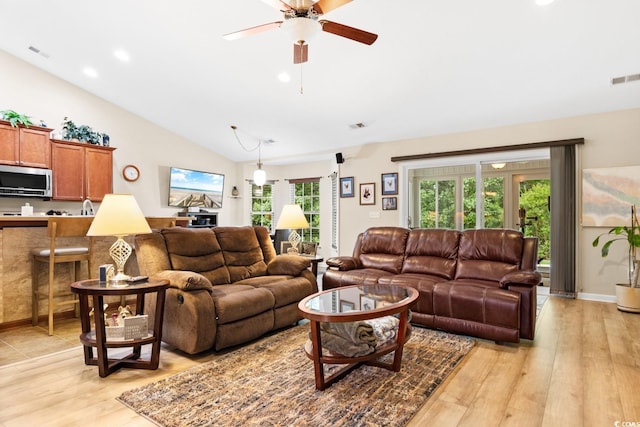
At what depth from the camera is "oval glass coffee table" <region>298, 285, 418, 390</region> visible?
2.26 metres

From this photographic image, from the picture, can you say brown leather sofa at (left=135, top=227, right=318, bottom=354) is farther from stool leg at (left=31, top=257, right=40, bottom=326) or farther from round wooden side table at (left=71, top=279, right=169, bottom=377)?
stool leg at (left=31, top=257, right=40, bottom=326)

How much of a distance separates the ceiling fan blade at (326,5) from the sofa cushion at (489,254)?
2824 millimetres

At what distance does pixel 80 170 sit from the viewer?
584 centimetres

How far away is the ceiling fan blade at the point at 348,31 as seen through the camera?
262 cm

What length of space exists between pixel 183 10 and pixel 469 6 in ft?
9.36

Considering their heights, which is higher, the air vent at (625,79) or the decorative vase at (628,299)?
the air vent at (625,79)

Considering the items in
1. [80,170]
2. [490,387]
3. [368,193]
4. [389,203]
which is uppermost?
[80,170]

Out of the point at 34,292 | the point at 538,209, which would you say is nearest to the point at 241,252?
the point at 34,292

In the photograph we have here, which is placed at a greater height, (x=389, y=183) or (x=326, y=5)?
(x=326, y=5)

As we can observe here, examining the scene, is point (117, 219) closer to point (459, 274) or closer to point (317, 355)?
point (317, 355)

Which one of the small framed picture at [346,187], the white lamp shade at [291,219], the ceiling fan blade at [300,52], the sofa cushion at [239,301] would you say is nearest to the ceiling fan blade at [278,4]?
the ceiling fan blade at [300,52]

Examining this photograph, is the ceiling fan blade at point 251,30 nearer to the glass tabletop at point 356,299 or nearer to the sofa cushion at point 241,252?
the sofa cushion at point 241,252

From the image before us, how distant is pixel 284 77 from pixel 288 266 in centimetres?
253

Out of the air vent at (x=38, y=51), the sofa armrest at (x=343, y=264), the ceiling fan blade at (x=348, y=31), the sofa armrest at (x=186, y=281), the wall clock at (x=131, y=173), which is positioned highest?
the air vent at (x=38, y=51)
